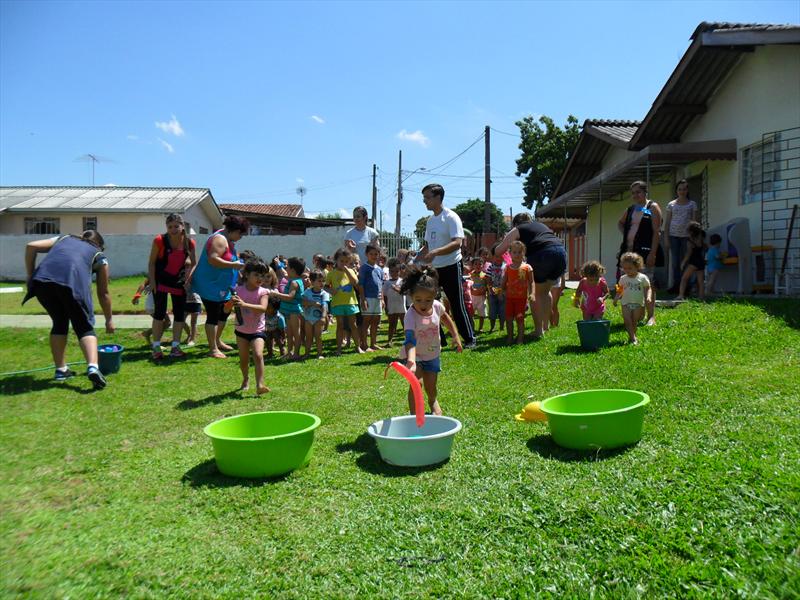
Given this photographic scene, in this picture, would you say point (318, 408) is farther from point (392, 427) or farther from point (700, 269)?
point (700, 269)

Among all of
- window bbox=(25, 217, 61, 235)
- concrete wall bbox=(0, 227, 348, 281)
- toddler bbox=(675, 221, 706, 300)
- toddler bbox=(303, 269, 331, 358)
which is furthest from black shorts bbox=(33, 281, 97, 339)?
window bbox=(25, 217, 61, 235)

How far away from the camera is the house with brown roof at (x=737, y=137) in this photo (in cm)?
1048

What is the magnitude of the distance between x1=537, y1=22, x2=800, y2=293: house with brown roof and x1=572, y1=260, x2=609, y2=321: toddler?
4.10 metres

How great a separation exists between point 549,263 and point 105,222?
97.0 ft

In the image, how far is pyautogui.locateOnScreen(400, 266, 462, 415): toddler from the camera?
15.9 feet

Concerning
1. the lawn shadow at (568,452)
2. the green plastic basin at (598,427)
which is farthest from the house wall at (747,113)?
the lawn shadow at (568,452)

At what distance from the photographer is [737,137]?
38.9 ft

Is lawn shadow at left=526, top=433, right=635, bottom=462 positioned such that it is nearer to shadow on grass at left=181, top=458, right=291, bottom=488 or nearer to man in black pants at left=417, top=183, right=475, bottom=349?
shadow on grass at left=181, top=458, right=291, bottom=488

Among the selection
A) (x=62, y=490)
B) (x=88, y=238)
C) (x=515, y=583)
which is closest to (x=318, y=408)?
(x=62, y=490)

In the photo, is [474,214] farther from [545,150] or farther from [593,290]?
[593,290]

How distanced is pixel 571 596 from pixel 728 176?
11.8 metres

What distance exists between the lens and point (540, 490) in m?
3.40

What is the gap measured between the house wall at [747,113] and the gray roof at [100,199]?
81.9ft

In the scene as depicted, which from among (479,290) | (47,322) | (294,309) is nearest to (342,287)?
(294,309)
